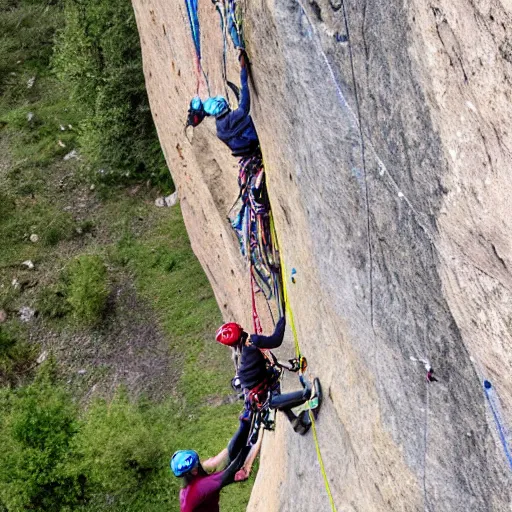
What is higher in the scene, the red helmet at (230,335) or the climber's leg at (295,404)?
the red helmet at (230,335)

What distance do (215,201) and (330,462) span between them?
362 cm

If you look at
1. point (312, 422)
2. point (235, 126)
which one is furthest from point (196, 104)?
point (312, 422)

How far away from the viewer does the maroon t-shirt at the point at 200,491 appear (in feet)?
18.0

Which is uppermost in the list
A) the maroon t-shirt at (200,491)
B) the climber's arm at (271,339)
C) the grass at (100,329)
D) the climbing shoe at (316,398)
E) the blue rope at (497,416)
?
the blue rope at (497,416)

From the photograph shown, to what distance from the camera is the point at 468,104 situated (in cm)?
227

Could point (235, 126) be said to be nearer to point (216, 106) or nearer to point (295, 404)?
point (216, 106)

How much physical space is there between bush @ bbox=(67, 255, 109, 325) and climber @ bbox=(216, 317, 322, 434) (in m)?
7.08

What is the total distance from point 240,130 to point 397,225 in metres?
2.26

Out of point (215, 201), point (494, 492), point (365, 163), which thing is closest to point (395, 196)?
point (365, 163)

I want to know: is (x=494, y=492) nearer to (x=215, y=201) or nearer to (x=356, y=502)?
(x=356, y=502)

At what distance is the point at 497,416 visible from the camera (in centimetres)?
256

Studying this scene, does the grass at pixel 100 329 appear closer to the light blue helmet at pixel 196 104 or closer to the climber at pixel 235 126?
the climber at pixel 235 126

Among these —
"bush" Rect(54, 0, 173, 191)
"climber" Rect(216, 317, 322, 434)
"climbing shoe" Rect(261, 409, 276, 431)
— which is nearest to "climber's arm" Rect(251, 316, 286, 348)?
"climber" Rect(216, 317, 322, 434)

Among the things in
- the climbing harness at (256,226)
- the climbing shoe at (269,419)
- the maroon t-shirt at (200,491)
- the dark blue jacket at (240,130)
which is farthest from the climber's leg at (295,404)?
the dark blue jacket at (240,130)
